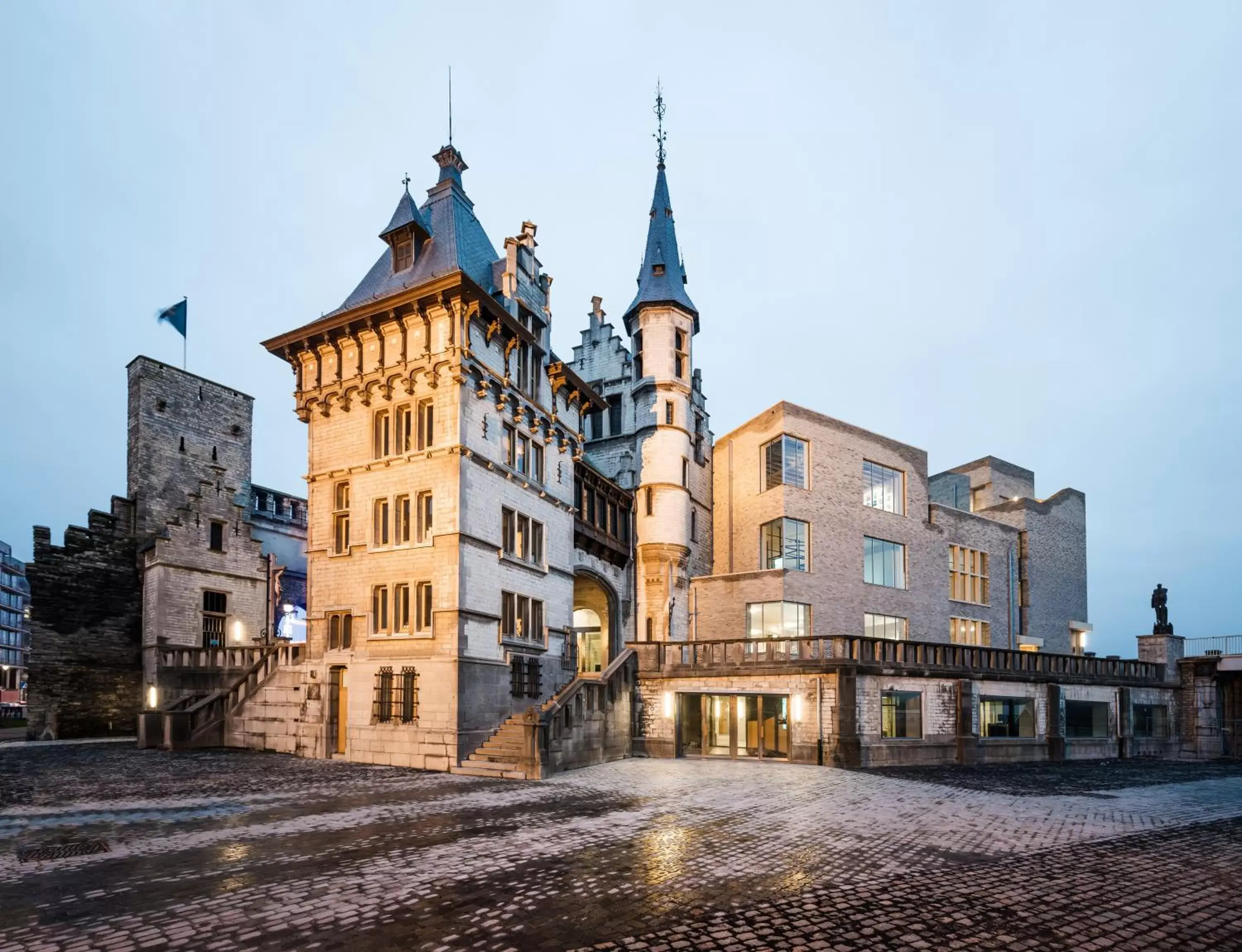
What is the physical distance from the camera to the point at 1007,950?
25.8 feet

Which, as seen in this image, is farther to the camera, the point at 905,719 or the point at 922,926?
the point at 905,719

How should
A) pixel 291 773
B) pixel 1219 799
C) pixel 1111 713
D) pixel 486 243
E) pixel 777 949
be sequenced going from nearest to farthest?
1. pixel 777 949
2. pixel 1219 799
3. pixel 291 773
4. pixel 486 243
5. pixel 1111 713

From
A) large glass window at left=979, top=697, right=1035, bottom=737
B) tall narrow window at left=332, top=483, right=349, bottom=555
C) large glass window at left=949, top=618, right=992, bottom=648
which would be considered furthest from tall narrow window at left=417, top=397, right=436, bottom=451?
large glass window at left=949, top=618, right=992, bottom=648

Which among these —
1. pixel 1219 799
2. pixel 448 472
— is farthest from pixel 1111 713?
pixel 448 472

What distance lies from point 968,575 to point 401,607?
91.0ft

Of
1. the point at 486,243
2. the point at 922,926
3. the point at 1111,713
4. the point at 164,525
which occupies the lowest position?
the point at 1111,713

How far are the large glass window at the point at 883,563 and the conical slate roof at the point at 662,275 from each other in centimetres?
1304

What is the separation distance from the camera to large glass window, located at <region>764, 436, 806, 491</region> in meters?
34.4

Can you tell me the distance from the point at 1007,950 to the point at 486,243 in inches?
1083

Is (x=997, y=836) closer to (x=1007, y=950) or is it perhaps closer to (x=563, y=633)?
(x=1007, y=950)

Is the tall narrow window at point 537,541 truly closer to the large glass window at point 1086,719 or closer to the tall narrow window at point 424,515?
the tall narrow window at point 424,515

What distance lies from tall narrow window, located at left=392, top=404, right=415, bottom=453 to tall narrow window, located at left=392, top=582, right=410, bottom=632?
13.9ft

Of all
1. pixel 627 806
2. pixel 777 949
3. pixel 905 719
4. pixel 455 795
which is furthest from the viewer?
pixel 905 719

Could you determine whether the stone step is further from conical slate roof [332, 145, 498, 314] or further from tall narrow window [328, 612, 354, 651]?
conical slate roof [332, 145, 498, 314]
